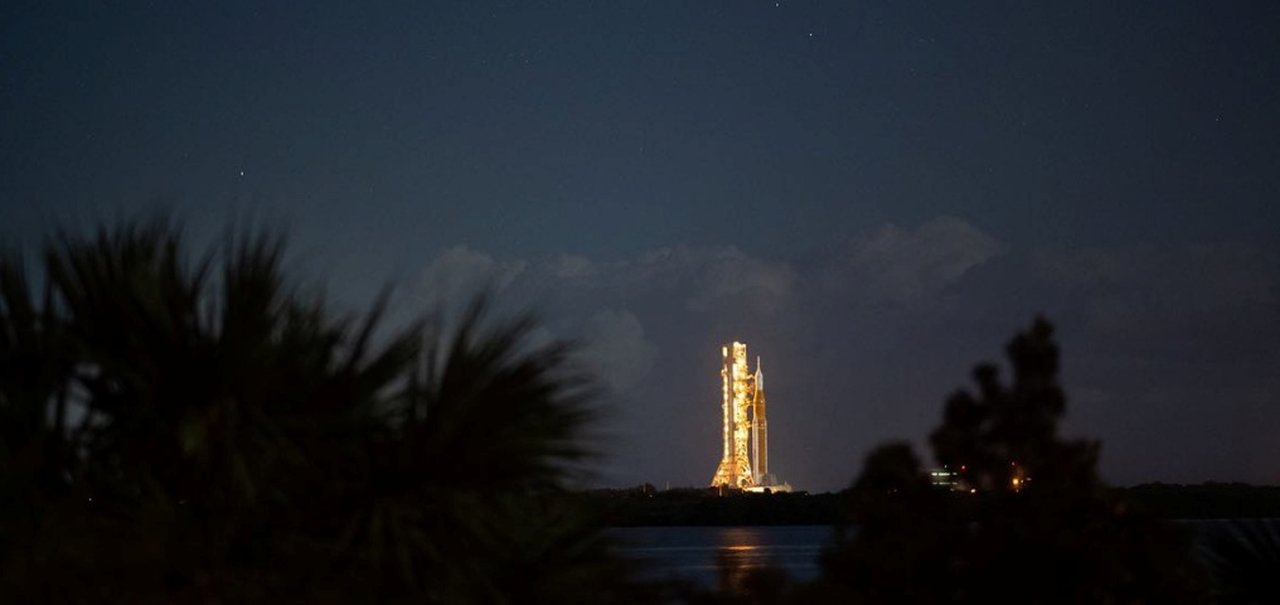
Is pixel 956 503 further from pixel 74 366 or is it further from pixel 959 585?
pixel 74 366

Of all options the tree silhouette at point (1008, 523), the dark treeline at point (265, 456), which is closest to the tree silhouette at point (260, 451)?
the dark treeline at point (265, 456)

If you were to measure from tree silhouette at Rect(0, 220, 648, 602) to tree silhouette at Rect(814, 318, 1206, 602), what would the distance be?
2.52m

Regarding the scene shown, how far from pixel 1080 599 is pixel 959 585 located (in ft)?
2.56

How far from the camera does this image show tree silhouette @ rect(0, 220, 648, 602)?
789cm

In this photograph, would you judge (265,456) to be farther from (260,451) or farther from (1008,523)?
(1008,523)

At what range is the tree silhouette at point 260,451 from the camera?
789 cm

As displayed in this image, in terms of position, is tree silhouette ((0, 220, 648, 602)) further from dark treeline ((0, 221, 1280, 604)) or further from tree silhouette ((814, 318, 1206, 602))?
tree silhouette ((814, 318, 1206, 602))

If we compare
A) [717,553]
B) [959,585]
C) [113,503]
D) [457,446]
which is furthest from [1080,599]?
[113,503]

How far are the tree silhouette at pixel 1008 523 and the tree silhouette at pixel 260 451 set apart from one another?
8.28 feet

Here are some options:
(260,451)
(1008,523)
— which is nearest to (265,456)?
(260,451)

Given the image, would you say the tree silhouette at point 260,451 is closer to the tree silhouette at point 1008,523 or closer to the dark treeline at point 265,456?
the dark treeline at point 265,456

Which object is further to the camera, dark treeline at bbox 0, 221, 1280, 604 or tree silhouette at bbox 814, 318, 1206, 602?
tree silhouette at bbox 814, 318, 1206, 602

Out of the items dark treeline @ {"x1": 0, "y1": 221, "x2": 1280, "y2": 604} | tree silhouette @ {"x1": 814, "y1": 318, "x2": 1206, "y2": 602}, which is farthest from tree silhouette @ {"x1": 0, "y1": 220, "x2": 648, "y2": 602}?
tree silhouette @ {"x1": 814, "y1": 318, "x2": 1206, "y2": 602}

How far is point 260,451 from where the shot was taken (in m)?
7.96
